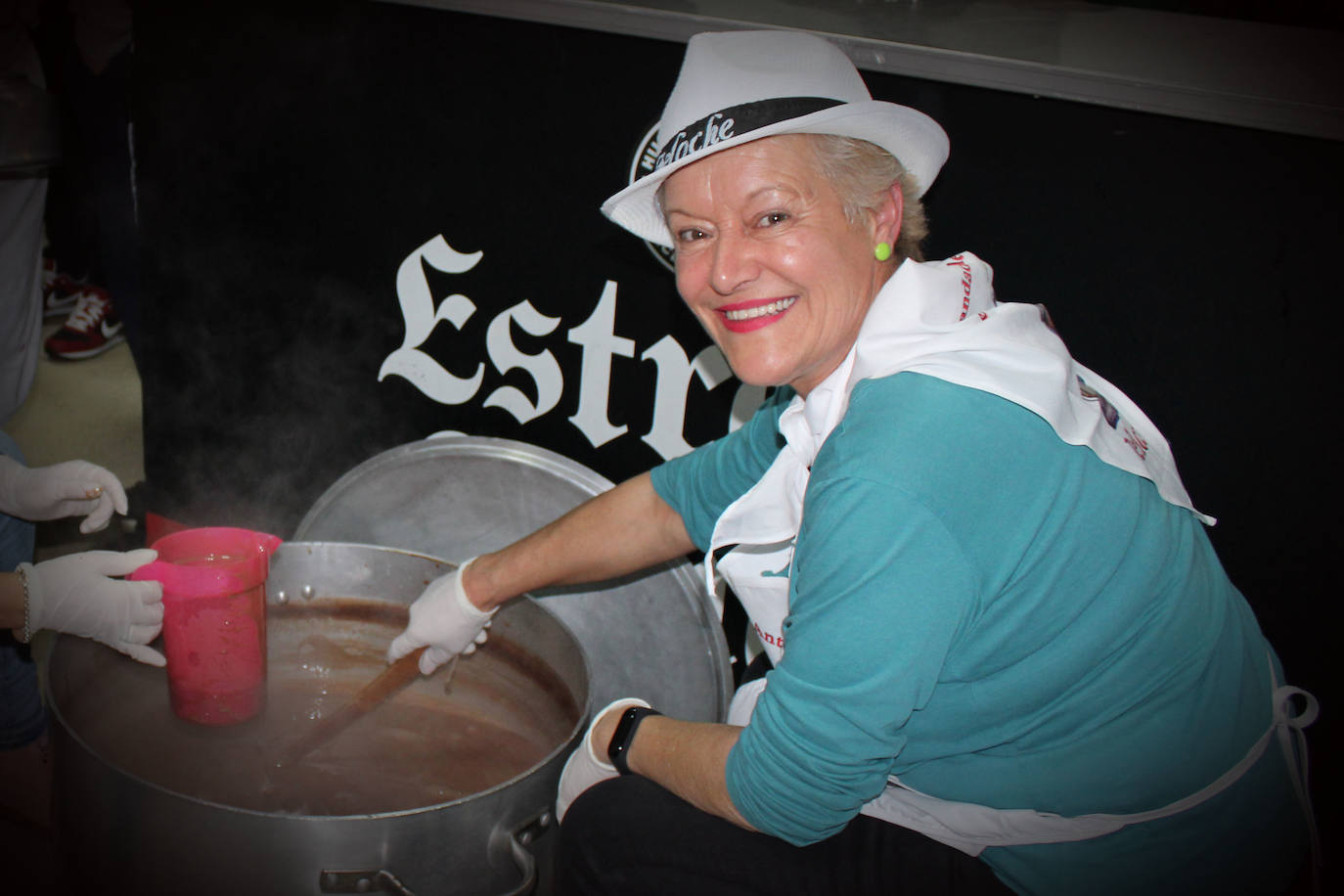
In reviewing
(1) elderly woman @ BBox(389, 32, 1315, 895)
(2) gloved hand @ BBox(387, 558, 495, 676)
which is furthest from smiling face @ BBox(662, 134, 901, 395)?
(2) gloved hand @ BBox(387, 558, 495, 676)

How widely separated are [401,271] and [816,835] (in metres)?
1.54

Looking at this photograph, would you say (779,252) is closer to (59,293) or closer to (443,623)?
(443,623)

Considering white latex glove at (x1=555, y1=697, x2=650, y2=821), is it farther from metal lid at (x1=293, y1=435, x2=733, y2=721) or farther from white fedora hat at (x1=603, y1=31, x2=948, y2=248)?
white fedora hat at (x1=603, y1=31, x2=948, y2=248)

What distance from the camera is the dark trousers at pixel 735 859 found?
122 cm

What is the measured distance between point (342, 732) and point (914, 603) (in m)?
1.16

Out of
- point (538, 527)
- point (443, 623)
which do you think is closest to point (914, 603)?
point (443, 623)

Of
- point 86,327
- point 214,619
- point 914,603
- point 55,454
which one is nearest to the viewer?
point 914,603

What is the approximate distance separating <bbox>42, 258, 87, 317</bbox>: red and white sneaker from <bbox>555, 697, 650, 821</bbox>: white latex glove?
7.05ft

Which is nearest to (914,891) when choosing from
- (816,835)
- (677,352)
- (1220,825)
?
(816,835)

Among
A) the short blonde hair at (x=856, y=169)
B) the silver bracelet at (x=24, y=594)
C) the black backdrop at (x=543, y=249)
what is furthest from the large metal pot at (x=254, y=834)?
the black backdrop at (x=543, y=249)

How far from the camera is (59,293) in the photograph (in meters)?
2.82

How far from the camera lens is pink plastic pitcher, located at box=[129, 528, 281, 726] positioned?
147 cm

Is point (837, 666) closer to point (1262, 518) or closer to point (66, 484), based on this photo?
point (1262, 518)

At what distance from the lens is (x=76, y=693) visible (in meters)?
1.44
